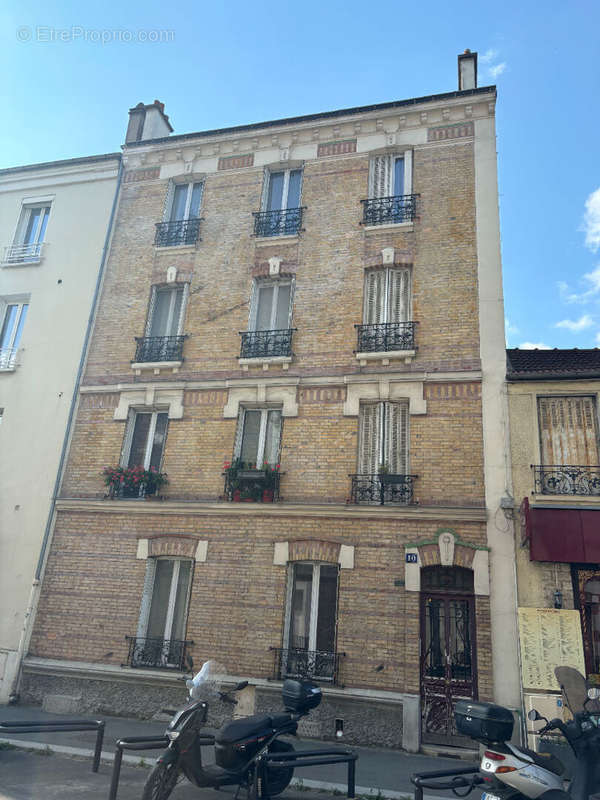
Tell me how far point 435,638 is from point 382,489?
8.85 ft

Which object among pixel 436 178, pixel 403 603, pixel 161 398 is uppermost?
pixel 436 178

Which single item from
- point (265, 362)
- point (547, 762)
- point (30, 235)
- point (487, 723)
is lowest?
point (547, 762)

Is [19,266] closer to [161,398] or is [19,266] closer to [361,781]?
[161,398]

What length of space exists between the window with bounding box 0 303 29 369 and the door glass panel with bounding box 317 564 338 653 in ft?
30.3

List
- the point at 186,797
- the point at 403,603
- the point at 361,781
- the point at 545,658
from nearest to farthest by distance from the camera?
1. the point at 186,797
2. the point at 361,781
3. the point at 545,658
4. the point at 403,603

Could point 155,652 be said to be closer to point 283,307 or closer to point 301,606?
point 301,606

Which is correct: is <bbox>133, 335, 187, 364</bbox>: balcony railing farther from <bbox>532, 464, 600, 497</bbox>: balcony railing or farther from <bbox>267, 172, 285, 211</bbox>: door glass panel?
<bbox>532, 464, 600, 497</bbox>: balcony railing

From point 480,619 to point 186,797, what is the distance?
17.5 feet

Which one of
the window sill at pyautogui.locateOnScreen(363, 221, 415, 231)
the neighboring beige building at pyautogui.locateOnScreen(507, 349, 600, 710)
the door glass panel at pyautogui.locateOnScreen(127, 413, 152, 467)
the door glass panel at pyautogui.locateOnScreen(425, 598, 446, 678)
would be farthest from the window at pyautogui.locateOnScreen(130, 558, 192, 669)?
the window sill at pyautogui.locateOnScreen(363, 221, 415, 231)

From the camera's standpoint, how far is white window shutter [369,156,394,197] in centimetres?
1297

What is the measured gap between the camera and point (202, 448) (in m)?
11.7

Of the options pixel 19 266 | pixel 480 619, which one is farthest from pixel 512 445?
pixel 19 266

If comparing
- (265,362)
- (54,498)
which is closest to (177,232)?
(265,362)

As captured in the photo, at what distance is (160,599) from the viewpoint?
36.5 feet
